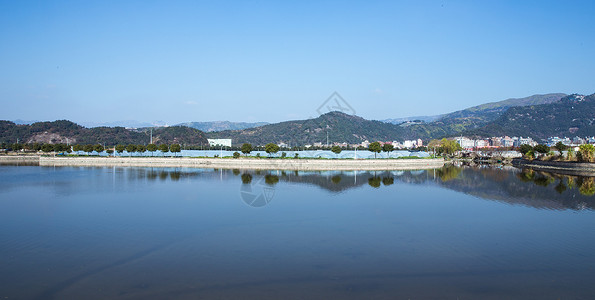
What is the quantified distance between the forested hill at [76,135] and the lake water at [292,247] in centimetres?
5867

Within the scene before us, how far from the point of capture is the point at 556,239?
10.4 metres

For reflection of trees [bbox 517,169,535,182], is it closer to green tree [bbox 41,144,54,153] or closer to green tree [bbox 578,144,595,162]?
green tree [bbox 578,144,595,162]

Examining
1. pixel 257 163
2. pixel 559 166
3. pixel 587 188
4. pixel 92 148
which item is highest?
pixel 92 148

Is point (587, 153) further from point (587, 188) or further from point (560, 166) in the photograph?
point (587, 188)

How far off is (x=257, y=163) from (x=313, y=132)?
196ft

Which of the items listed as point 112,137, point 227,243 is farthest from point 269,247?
point 112,137

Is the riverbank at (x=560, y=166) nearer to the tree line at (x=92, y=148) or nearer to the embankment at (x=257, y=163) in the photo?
the embankment at (x=257, y=163)

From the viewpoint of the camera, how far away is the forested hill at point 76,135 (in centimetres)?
6888

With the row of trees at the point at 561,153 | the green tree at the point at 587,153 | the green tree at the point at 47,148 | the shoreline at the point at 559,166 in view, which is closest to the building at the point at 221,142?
the green tree at the point at 47,148

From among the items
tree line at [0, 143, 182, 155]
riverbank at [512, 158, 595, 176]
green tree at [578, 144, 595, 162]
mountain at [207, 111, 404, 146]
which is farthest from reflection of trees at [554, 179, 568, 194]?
mountain at [207, 111, 404, 146]

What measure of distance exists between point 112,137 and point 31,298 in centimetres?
7328

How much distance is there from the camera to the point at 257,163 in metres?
37.4

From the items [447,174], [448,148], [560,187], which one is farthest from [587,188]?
[448,148]

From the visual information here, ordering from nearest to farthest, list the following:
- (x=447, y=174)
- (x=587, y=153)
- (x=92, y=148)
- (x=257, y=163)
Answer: (x=447, y=174) < (x=587, y=153) < (x=257, y=163) < (x=92, y=148)
